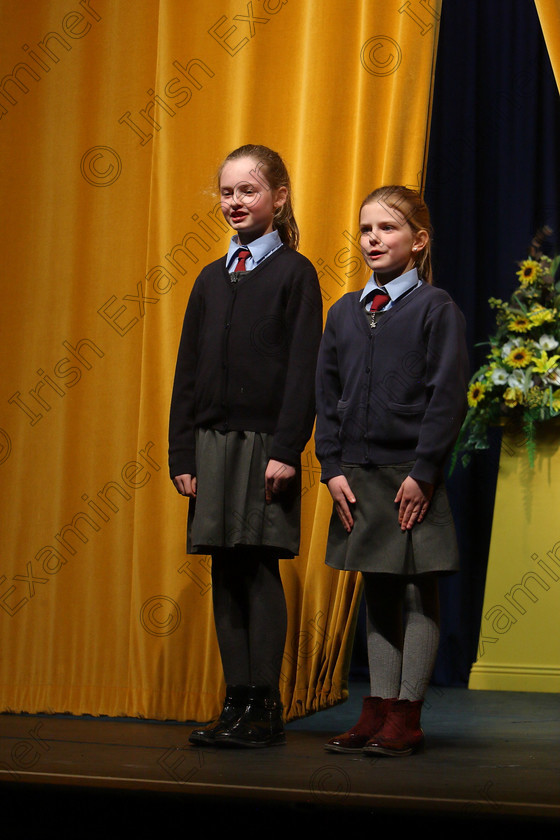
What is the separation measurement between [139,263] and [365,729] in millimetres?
1409

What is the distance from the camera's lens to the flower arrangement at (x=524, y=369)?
2.71 meters

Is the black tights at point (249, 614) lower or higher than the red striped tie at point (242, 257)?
lower

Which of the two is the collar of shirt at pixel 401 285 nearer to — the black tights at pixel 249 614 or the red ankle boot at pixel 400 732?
the black tights at pixel 249 614

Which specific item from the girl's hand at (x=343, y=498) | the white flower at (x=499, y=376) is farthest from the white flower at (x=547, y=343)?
the girl's hand at (x=343, y=498)

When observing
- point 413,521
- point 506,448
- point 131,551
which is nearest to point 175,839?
point 413,521

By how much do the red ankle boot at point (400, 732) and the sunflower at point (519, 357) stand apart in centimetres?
132

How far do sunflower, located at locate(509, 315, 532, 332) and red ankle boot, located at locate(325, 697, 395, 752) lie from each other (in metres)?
1.40

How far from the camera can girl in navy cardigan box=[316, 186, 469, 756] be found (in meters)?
1.68

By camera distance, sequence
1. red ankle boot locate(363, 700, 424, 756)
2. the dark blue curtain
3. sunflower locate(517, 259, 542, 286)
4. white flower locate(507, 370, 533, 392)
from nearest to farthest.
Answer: red ankle boot locate(363, 700, 424, 756)
white flower locate(507, 370, 533, 392)
sunflower locate(517, 259, 542, 286)
the dark blue curtain

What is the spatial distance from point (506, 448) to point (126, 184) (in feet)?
4.48

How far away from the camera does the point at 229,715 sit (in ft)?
5.86

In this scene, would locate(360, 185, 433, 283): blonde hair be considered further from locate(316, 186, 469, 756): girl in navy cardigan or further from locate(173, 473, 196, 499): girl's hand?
locate(173, 473, 196, 499): girl's hand

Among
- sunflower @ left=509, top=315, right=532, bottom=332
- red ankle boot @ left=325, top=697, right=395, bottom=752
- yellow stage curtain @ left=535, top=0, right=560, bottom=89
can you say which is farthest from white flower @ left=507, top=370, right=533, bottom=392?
red ankle boot @ left=325, top=697, right=395, bottom=752

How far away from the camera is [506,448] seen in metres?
2.83
